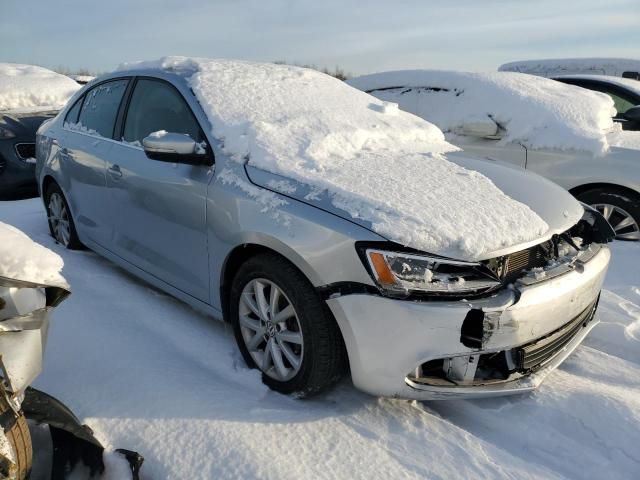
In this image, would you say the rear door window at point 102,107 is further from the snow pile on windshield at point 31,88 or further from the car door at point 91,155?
the snow pile on windshield at point 31,88

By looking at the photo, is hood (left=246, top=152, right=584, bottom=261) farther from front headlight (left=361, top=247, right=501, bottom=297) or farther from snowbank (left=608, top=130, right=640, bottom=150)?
snowbank (left=608, top=130, right=640, bottom=150)

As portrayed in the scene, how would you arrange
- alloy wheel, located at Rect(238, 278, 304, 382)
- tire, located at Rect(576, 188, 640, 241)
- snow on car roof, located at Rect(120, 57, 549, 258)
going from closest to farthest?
snow on car roof, located at Rect(120, 57, 549, 258) < alloy wheel, located at Rect(238, 278, 304, 382) < tire, located at Rect(576, 188, 640, 241)

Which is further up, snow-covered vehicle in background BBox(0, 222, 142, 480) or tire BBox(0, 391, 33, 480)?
snow-covered vehicle in background BBox(0, 222, 142, 480)

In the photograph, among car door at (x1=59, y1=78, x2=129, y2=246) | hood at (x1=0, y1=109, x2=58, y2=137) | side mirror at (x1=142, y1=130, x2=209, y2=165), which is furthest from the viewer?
hood at (x1=0, y1=109, x2=58, y2=137)

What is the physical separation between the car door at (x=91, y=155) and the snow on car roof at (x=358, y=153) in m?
0.34

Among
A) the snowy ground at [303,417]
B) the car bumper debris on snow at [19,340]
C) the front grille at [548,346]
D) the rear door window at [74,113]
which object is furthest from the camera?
the rear door window at [74,113]

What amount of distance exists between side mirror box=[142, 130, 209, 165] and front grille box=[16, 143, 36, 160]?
4208mm

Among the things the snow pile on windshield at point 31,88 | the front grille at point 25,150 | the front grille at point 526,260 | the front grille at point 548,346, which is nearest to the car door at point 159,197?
the front grille at point 526,260

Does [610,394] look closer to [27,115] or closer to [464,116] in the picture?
[464,116]

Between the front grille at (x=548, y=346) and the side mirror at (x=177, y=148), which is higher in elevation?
the side mirror at (x=177, y=148)

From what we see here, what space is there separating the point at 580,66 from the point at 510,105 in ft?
14.9

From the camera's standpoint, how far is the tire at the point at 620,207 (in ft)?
13.6

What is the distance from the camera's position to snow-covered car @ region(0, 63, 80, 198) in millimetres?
Result: 5840

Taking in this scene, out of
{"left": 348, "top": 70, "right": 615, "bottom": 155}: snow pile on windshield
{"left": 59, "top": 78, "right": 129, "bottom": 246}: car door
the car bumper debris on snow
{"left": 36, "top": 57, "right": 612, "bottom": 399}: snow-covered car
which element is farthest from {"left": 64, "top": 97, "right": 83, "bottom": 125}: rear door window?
{"left": 348, "top": 70, "right": 615, "bottom": 155}: snow pile on windshield
